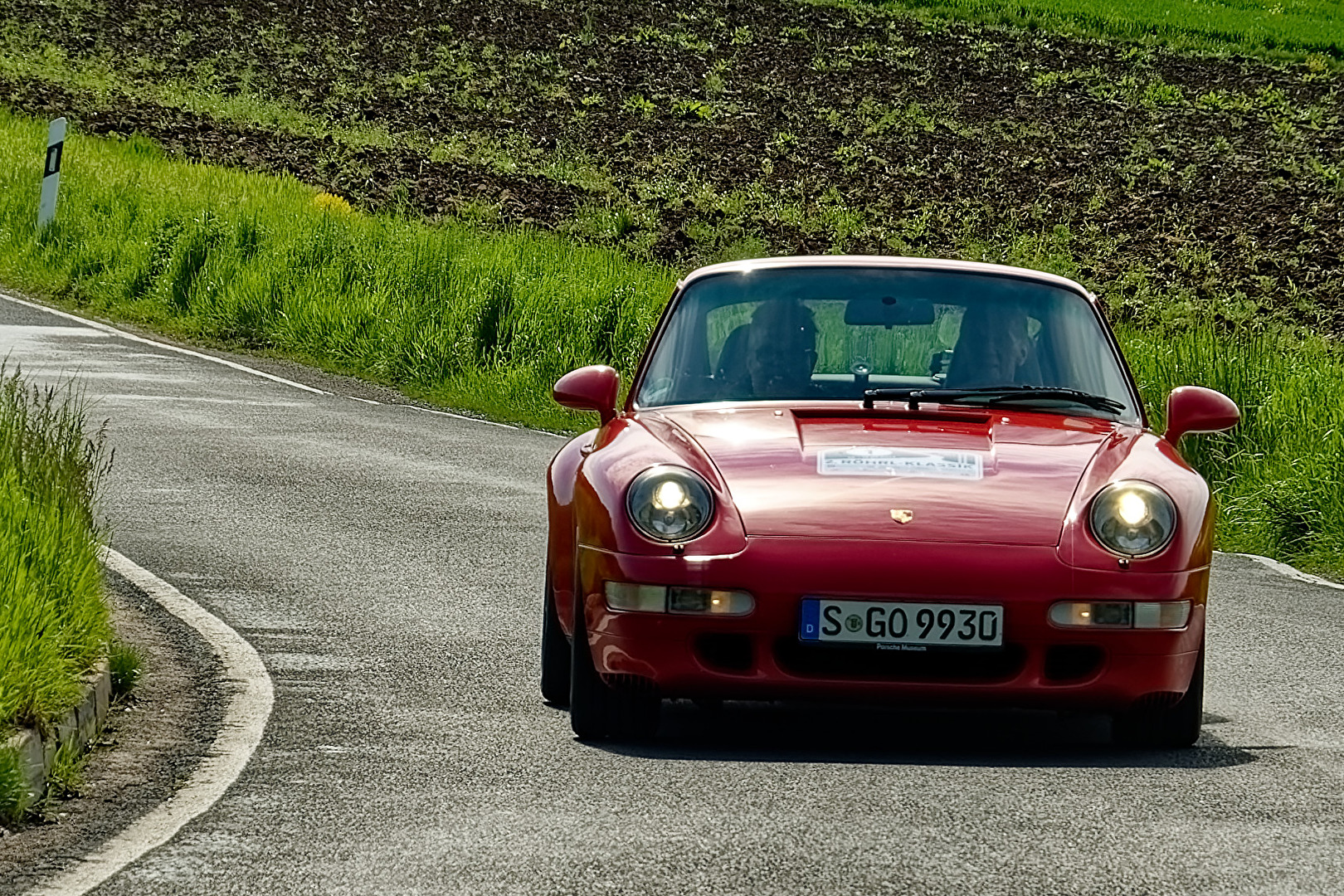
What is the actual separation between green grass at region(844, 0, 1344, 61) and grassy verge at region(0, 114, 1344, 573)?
23.8m

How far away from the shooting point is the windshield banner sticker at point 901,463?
21.4 feet

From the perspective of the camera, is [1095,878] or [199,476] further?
[199,476]

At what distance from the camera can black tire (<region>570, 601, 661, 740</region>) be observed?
6516 millimetres

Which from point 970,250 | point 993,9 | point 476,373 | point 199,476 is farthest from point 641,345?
point 993,9

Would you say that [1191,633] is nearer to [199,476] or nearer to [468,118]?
[199,476]

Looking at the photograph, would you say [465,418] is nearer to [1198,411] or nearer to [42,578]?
[42,578]

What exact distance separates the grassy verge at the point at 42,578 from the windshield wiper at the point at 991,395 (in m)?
2.47

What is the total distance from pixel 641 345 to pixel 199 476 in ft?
22.3

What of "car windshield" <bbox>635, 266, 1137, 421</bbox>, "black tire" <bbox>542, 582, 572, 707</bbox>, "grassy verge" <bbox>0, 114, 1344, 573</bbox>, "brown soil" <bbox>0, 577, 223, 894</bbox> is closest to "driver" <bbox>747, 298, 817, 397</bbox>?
"car windshield" <bbox>635, 266, 1137, 421</bbox>

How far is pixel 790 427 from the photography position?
6887mm

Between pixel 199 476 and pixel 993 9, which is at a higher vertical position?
pixel 993 9

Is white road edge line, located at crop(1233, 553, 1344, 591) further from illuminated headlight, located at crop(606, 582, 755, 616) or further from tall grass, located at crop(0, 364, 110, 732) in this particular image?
tall grass, located at crop(0, 364, 110, 732)

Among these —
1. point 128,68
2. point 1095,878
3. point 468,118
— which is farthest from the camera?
point 128,68

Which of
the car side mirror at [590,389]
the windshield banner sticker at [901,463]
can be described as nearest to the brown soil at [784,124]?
the car side mirror at [590,389]
